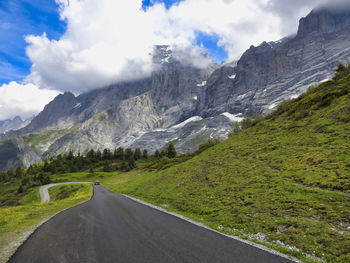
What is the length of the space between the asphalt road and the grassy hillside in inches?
90.2

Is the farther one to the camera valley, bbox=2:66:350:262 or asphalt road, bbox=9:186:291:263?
valley, bbox=2:66:350:262

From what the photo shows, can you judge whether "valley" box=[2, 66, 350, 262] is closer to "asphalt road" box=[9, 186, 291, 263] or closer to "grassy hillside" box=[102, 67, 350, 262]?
"grassy hillside" box=[102, 67, 350, 262]

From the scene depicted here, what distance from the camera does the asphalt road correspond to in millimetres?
9039

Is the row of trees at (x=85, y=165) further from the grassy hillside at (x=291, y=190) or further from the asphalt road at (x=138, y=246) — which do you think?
the asphalt road at (x=138, y=246)

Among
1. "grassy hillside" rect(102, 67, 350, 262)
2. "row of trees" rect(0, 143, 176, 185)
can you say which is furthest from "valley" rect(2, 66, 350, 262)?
"row of trees" rect(0, 143, 176, 185)

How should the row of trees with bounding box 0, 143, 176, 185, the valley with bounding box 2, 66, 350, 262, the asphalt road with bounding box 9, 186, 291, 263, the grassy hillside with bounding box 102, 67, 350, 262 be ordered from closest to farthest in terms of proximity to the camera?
1. the asphalt road with bounding box 9, 186, 291, 263
2. the valley with bounding box 2, 66, 350, 262
3. the grassy hillside with bounding box 102, 67, 350, 262
4. the row of trees with bounding box 0, 143, 176, 185

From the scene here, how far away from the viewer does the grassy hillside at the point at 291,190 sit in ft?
36.7

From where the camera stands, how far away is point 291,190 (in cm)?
1816

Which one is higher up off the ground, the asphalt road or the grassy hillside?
the grassy hillside

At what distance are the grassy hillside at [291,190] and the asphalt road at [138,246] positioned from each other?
229cm

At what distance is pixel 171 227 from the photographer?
13789mm

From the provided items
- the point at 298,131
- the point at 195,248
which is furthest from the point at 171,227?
the point at 298,131

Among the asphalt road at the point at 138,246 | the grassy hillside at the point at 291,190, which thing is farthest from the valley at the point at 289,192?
the asphalt road at the point at 138,246

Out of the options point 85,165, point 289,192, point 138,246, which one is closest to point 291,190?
point 289,192
